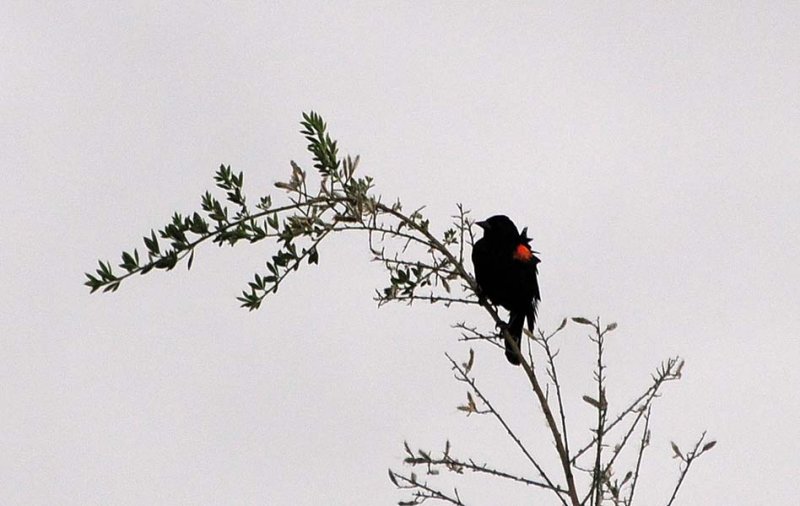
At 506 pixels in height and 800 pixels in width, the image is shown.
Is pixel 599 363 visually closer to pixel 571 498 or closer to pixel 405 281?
pixel 571 498

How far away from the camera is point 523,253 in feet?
23.1

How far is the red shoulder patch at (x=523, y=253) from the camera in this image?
698 cm

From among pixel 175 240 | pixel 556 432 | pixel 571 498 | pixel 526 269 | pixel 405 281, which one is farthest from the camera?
pixel 526 269

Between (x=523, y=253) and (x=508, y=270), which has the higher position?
(x=523, y=253)

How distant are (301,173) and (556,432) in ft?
4.12

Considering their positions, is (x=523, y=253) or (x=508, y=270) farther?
(x=523, y=253)

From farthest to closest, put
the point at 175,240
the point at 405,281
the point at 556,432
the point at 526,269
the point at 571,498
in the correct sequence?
the point at 526,269, the point at 405,281, the point at 175,240, the point at 556,432, the point at 571,498

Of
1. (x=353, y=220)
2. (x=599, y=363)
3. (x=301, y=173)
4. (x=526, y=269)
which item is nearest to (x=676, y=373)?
(x=599, y=363)

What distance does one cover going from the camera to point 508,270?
6.93 meters

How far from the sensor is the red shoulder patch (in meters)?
6.98

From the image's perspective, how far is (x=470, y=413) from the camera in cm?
370

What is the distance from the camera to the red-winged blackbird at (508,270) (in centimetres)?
693

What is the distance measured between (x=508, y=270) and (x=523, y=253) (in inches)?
7.6

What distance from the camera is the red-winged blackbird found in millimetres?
6934
